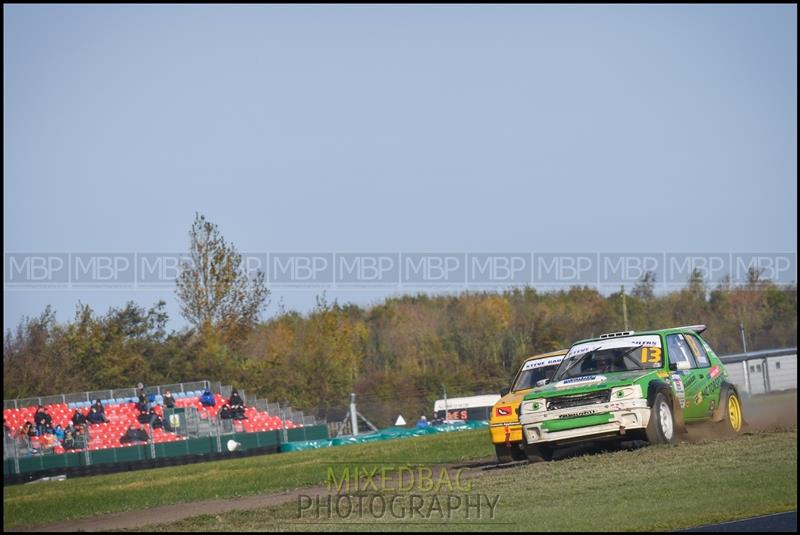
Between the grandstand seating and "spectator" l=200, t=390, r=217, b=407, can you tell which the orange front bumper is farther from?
"spectator" l=200, t=390, r=217, b=407

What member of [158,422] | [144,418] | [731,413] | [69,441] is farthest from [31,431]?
[731,413]

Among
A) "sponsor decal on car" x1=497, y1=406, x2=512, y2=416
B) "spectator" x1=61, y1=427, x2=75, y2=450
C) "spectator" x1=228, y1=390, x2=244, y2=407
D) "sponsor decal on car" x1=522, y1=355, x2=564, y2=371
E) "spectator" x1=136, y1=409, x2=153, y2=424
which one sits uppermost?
"sponsor decal on car" x1=522, y1=355, x2=564, y2=371

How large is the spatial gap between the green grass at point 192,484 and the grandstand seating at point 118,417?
617cm

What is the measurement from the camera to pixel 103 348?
46.0 meters

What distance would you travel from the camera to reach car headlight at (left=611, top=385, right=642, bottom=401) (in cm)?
1395

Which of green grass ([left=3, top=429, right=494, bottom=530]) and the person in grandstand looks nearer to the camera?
green grass ([left=3, top=429, right=494, bottom=530])

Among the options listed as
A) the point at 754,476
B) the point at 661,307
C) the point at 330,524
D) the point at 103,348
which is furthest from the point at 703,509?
the point at 661,307

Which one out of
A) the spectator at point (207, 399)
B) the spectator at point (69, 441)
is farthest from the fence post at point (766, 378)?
the spectator at point (69, 441)

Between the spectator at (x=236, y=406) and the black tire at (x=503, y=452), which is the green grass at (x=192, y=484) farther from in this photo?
the spectator at (x=236, y=406)

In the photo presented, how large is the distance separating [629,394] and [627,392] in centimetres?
4

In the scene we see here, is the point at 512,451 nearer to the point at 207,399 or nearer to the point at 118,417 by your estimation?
the point at 118,417

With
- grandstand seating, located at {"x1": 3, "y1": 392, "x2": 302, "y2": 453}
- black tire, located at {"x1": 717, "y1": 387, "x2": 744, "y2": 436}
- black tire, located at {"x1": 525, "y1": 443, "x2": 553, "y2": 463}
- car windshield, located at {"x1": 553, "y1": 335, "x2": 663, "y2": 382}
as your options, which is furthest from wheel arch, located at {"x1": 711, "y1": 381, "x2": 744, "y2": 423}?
grandstand seating, located at {"x1": 3, "y1": 392, "x2": 302, "y2": 453}

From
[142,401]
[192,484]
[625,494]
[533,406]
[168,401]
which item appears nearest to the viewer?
[625,494]

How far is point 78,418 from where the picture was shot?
30.2m
